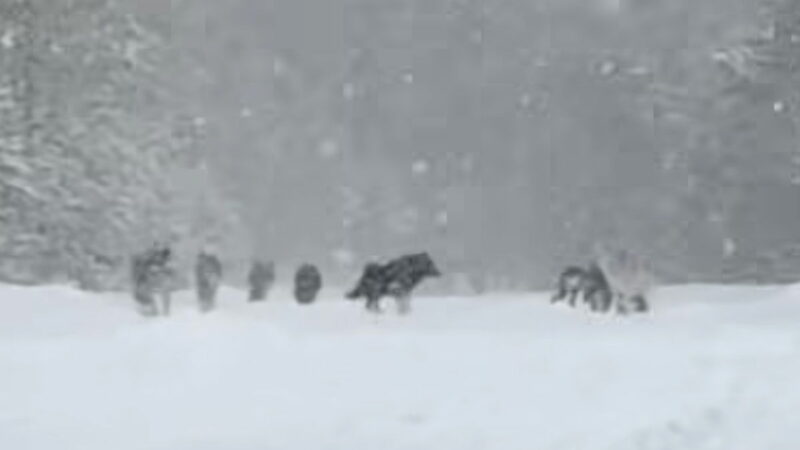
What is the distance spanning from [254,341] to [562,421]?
4045 millimetres

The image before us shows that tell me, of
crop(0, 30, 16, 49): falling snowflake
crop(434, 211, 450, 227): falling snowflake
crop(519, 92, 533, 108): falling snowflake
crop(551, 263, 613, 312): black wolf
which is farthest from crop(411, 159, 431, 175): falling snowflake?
crop(551, 263, 613, 312): black wolf

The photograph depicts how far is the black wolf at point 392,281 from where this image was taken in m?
23.8

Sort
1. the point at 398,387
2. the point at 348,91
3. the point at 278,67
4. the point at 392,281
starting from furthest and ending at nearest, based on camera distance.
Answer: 1. the point at 278,67
2. the point at 348,91
3. the point at 392,281
4. the point at 398,387

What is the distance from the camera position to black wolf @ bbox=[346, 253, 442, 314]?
78.2ft

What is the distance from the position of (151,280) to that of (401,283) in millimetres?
3247

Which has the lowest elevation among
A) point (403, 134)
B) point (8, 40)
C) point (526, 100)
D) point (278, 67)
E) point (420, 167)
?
point (8, 40)

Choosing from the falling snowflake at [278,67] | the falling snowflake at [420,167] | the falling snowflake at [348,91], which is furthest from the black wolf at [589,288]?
the falling snowflake at [278,67]

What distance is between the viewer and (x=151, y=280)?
25.4m

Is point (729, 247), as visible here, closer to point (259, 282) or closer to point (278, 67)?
point (259, 282)

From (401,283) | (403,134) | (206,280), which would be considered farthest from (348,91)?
(401,283)

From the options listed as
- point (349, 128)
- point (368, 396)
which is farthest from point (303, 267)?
point (349, 128)

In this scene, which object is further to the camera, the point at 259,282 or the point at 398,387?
the point at 259,282

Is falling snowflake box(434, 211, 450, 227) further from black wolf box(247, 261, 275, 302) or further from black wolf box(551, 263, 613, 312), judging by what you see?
black wolf box(551, 263, 613, 312)

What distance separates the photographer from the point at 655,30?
8388 centimetres
